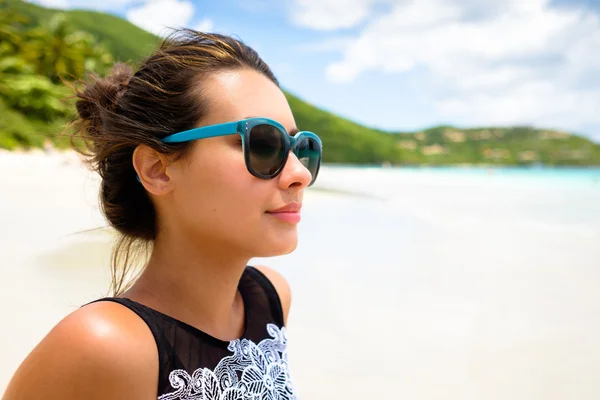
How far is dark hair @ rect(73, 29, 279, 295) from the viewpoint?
1.40m

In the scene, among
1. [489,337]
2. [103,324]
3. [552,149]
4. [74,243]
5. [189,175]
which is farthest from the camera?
[552,149]

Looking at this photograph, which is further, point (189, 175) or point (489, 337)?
point (489, 337)

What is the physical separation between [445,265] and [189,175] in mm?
6199

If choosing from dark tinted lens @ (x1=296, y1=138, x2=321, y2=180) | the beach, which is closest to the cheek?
dark tinted lens @ (x1=296, y1=138, x2=321, y2=180)

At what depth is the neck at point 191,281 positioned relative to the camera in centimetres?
139

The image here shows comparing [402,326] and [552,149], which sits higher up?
[552,149]

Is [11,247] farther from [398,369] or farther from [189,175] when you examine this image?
[189,175]

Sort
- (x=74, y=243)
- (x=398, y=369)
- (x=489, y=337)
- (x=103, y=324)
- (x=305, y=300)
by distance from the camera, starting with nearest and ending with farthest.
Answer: (x=103, y=324) → (x=398, y=369) → (x=489, y=337) → (x=305, y=300) → (x=74, y=243)

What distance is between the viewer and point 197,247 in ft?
4.68

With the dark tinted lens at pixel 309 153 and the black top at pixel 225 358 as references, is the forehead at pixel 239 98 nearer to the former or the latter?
the dark tinted lens at pixel 309 153

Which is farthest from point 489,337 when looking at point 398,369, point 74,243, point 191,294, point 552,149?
point 552,149

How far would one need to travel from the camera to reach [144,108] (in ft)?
4.66

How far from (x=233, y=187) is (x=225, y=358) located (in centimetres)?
47

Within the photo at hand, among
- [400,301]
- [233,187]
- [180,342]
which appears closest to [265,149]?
[233,187]
